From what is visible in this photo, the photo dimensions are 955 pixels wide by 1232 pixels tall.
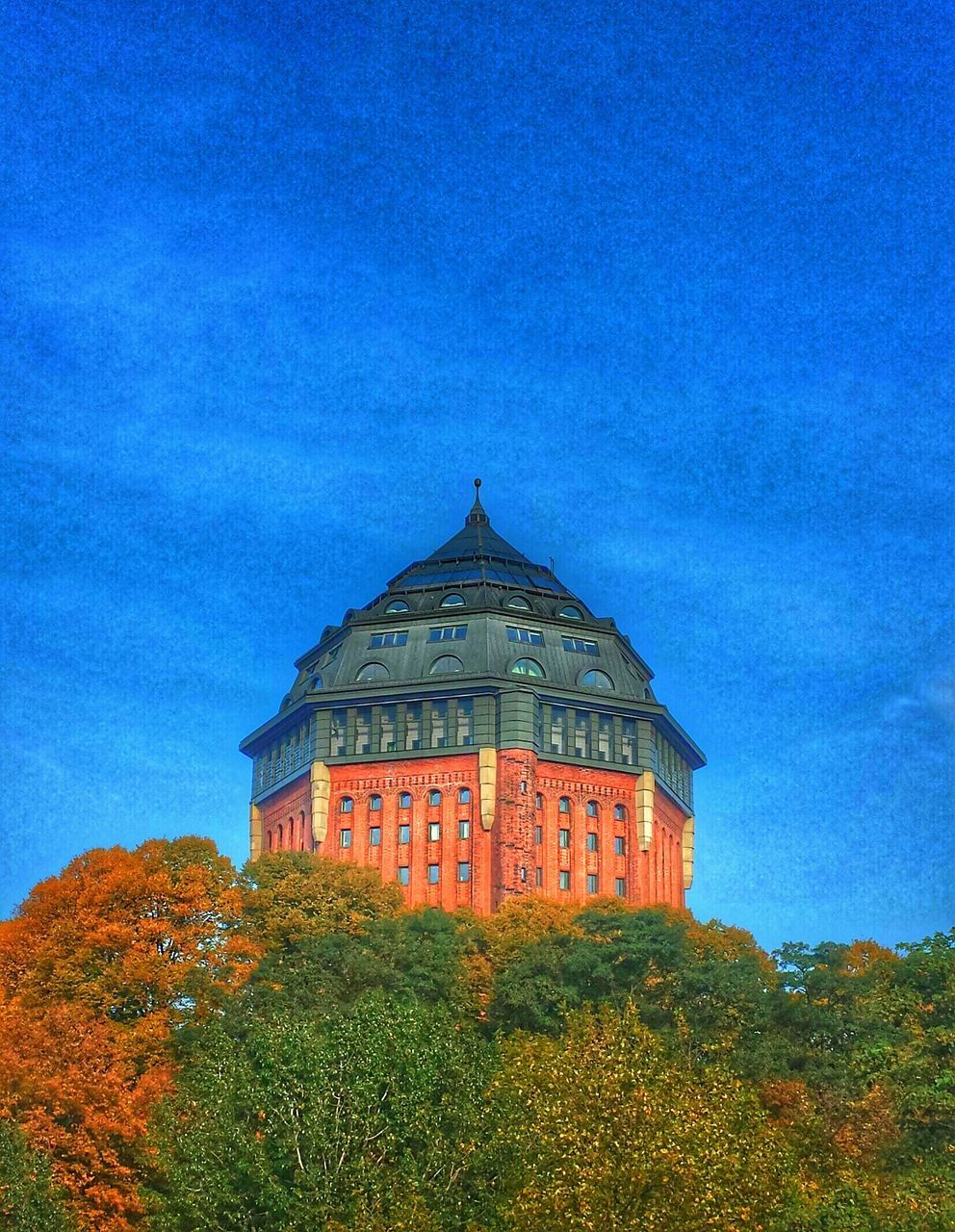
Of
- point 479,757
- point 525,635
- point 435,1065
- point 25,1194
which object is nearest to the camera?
point 435,1065

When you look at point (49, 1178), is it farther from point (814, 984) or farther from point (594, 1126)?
point (814, 984)

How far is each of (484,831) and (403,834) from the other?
185 inches

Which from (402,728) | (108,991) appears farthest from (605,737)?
(108,991)

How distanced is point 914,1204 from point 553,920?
112ft

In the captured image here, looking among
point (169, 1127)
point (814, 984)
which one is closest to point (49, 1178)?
point (169, 1127)

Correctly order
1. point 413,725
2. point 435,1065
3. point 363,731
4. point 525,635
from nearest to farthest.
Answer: point 435,1065
point 413,725
point 363,731
point 525,635

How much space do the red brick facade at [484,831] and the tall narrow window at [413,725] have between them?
0.94 m

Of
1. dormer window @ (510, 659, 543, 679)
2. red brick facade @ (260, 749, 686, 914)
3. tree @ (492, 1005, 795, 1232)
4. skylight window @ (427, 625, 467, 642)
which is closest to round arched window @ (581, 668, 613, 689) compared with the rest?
dormer window @ (510, 659, 543, 679)

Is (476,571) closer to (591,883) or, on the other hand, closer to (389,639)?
(389,639)

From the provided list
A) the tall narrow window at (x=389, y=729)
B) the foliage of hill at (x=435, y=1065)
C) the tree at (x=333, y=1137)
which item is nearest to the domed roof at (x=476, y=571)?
the tall narrow window at (x=389, y=729)

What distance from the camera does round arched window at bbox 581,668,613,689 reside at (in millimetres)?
116750

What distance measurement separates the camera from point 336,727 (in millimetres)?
115188

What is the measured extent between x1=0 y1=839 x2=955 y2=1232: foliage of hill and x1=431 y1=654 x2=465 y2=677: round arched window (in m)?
19.6

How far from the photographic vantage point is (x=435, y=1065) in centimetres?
6278
